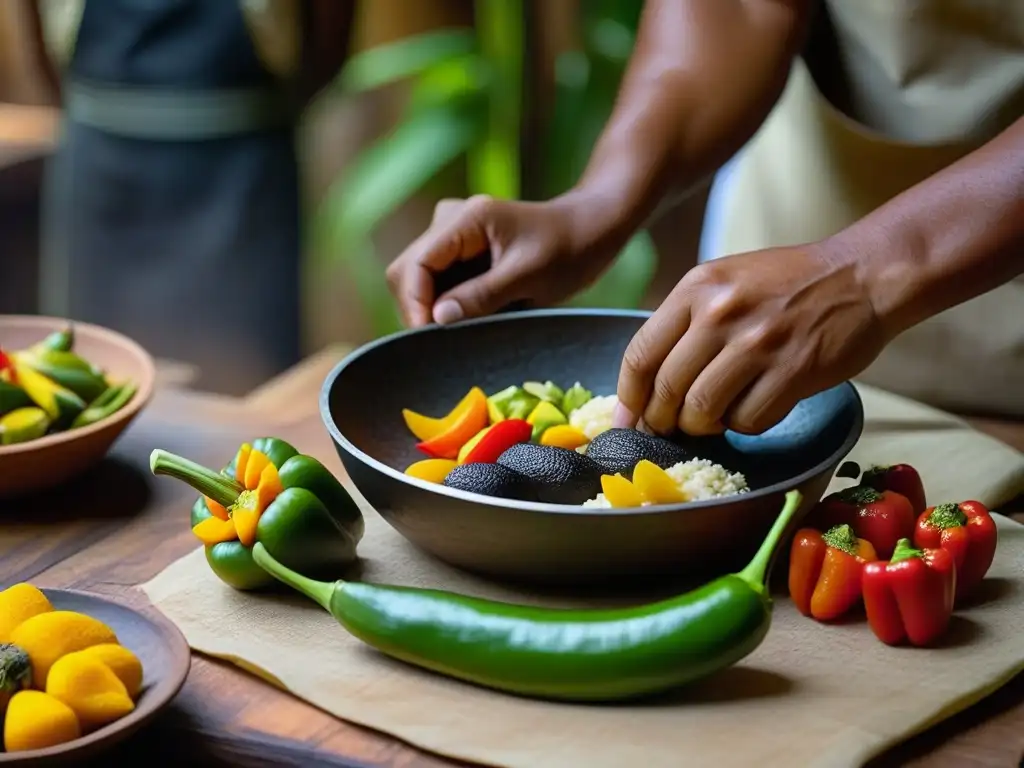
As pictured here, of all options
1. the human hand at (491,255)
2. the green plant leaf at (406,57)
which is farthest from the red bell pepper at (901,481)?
the green plant leaf at (406,57)

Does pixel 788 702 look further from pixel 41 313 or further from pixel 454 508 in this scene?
pixel 41 313

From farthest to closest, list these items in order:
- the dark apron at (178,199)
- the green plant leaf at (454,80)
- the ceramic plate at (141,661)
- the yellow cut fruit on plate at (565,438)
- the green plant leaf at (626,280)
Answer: the green plant leaf at (454,80), the green plant leaf at (626,280), the dark apron at (178,199), the yellow cut fruit on plate at (565,438), the ceramic plate at (141,661)

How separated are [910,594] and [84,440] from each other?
2.87ft

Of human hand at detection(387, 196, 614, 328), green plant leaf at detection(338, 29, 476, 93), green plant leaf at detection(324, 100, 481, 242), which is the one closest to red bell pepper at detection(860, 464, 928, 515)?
human hand at detection(387, 196, 614, 328)

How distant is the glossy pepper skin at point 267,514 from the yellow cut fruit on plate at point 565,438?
22 centimetres

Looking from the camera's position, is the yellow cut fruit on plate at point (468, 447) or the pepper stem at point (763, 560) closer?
the pepper stem at point (763, 560)

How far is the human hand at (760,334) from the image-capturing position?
1309 millimetres

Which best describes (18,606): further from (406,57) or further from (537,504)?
(406,57)

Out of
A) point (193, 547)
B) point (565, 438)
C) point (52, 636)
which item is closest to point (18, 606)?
point (52, 636)

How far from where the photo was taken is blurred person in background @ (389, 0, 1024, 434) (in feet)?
4.42

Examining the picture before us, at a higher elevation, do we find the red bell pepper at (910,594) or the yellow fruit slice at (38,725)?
the red bell pepper at (910,594)

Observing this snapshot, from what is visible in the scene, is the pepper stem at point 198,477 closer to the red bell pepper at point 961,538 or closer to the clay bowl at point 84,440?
the clay bowl at point 84,440

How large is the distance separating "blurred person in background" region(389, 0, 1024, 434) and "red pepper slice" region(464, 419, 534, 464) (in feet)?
0.35

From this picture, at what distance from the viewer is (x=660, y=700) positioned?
1.15 metres
